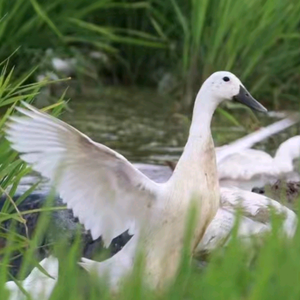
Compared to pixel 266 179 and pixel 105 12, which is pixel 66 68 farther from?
pixel 266 179

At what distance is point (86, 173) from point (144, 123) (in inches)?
166

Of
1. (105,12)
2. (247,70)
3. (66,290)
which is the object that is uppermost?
(105,12)

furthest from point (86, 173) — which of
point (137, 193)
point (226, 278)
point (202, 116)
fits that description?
point (226, 278)

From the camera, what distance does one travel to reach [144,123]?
27.4 feet

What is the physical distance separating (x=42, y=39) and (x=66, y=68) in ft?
3.63

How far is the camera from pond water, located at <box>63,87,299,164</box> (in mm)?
7348

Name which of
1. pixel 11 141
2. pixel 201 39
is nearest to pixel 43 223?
pixel 11 141

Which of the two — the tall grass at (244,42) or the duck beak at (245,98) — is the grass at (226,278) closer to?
the duck beak at (245,98)

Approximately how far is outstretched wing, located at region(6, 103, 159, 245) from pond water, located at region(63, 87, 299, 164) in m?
2.38

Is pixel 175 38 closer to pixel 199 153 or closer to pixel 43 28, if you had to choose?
pixel 43 28

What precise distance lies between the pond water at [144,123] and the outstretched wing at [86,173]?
7.82ft

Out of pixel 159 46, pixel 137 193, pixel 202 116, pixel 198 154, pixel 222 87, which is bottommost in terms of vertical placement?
pixel 137 193

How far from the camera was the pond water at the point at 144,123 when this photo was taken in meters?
7.35

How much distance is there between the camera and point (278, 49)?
28.1ft
